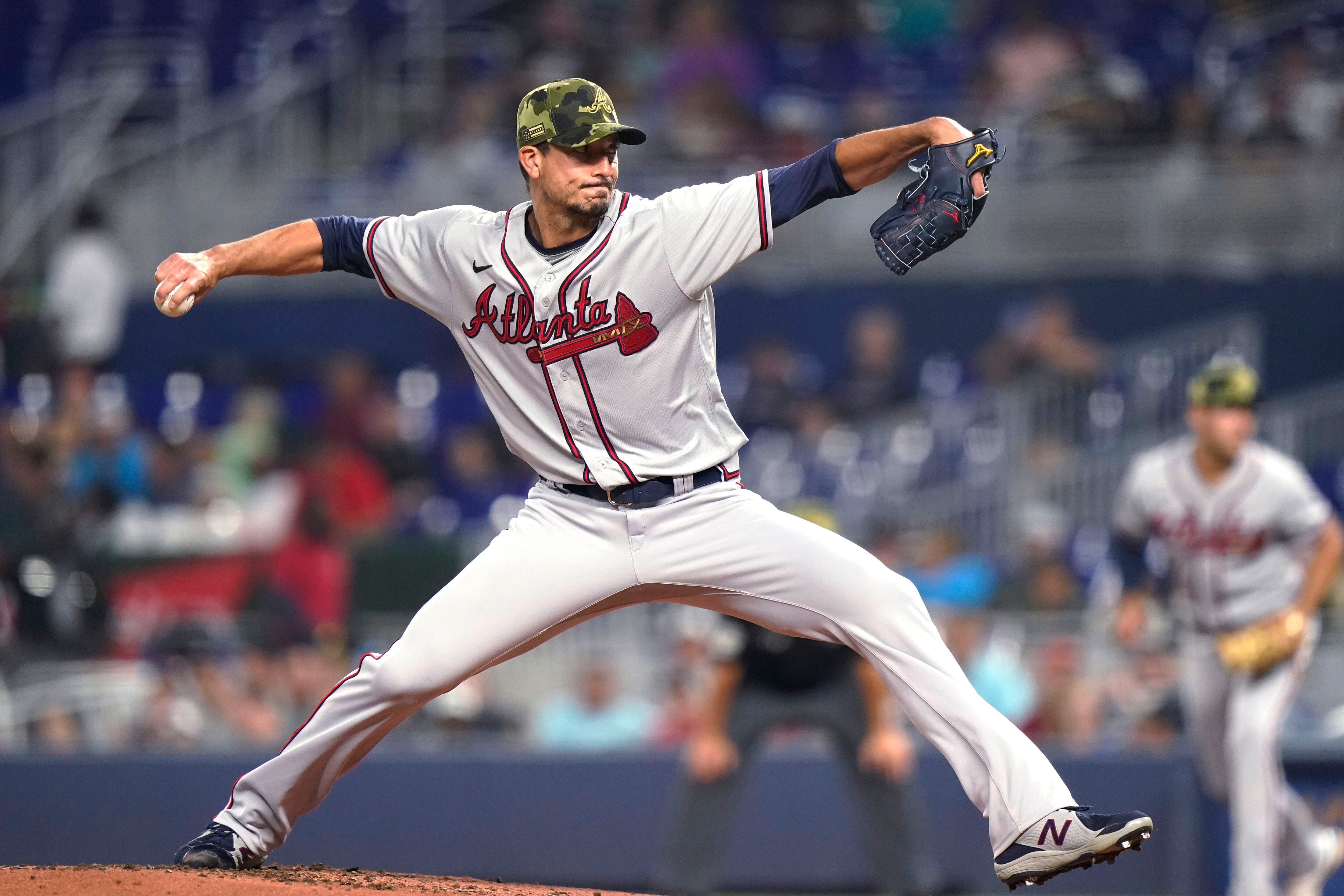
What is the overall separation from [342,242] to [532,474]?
5.97 m

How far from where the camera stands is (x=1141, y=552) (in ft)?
24.0

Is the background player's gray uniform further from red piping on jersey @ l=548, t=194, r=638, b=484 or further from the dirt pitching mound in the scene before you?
red piping on jersey @ l=548, t=194, r=638, b=484

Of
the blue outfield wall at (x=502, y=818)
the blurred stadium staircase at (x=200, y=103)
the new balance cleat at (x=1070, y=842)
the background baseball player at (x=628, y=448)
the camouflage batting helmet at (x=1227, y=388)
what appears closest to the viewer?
the new balance cleat at (x=1070, y=842)

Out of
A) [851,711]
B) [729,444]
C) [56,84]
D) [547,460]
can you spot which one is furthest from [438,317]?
[56,84]

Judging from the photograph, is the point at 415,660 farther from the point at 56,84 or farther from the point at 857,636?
the point at 56,84

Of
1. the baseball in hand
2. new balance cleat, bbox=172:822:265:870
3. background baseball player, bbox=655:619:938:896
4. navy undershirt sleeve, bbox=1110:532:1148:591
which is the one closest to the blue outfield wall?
background baseball player, bbox=655:619:938:896

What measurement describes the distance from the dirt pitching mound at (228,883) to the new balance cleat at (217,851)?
0.10ft

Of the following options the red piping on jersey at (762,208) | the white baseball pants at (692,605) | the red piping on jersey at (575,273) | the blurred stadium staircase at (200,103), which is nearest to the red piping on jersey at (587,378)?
the red piping on jersey at (575,273)

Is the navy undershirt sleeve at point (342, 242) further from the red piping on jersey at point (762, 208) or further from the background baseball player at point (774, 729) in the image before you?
the background baseball player at point (774, 729)

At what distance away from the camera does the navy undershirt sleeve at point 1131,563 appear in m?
7.30

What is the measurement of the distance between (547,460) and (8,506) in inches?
281

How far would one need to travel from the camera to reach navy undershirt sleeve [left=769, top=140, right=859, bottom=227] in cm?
422

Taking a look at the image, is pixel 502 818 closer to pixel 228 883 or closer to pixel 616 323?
pixel 228 883

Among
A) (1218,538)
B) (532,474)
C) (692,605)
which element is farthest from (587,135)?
(532,474)
